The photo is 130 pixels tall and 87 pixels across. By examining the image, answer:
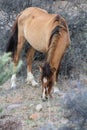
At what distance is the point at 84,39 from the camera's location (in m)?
9.64

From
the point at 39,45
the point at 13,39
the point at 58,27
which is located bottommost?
the point at 13,39

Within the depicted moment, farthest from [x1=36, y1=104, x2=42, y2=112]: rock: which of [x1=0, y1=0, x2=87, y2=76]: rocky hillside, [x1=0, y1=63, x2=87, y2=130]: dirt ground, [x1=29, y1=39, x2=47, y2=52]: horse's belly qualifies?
[x1=0, y1=0, x2=87, y2=76]: rocky hillside

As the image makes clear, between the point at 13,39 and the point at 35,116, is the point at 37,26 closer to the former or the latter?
the point at 13,39

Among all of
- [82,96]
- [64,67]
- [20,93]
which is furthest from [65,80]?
[82,96]

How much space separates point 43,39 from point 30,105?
164 centimetres

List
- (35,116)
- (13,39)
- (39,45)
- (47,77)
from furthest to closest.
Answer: (13,39)
(39,45)
(47,77)
(35,116)

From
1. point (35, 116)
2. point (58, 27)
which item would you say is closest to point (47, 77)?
point (35, 116)

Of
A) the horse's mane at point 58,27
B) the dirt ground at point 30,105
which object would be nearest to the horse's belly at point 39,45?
the horse's mane at point 58,27

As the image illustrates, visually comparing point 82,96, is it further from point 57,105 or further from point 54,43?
point 54,43

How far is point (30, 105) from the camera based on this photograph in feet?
24.0

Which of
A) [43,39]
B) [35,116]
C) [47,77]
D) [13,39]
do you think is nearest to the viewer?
[35,116]

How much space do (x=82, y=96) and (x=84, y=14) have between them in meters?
5.68

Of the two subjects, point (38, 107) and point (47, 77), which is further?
point (47, 77)

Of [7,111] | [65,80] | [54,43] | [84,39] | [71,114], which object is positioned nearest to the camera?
[71,114]
